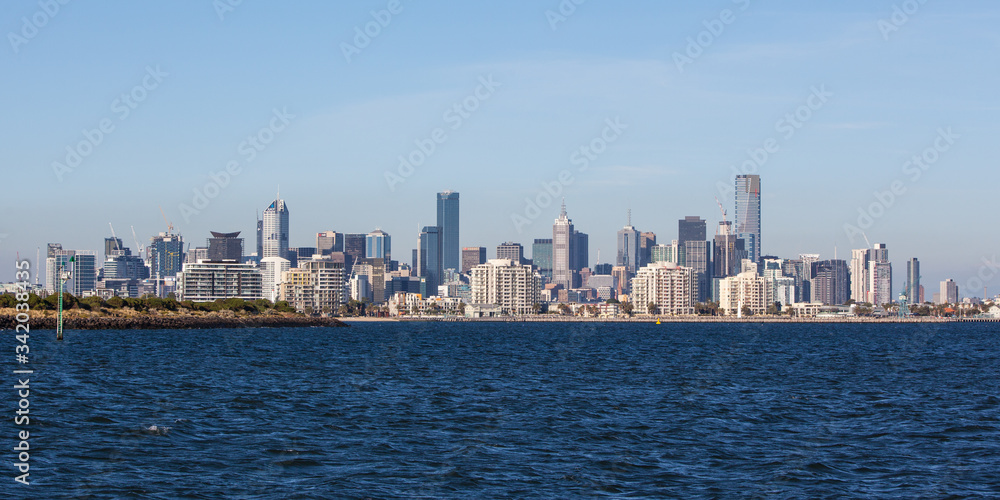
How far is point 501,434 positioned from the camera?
132ft

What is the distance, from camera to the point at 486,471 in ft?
106

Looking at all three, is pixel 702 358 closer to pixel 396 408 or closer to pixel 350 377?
pixel 350 377

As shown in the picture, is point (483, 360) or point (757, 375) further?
point (483, 360)

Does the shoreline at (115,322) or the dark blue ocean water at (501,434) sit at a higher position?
the dark blue ocean water at (501,434)

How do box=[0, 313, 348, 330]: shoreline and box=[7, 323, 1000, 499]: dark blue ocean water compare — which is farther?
box=[0, 313, 348, 330]: shoreline

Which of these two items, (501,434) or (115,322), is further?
(115,322)

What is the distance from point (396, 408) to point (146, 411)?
1140cm

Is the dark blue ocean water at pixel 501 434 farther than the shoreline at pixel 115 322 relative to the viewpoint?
No

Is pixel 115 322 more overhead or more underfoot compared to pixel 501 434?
more underfoot

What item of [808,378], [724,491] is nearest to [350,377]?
[808,378]

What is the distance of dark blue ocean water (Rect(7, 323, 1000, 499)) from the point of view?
3028cm

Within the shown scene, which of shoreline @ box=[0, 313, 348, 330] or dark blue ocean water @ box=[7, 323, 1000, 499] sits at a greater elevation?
dark blue ocean water @ box=[7, 323, 1000, 499]

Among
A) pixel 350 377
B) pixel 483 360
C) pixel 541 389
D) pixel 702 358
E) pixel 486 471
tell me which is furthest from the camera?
pixel 702 358

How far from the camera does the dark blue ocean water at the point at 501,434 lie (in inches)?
1192
